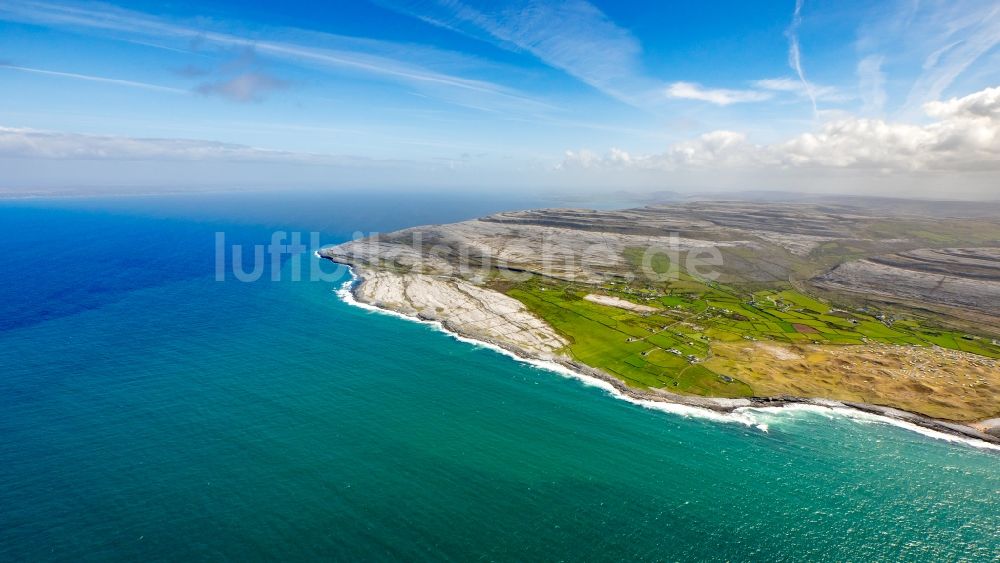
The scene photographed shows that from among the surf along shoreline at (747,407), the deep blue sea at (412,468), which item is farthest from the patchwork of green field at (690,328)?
the deep blue sea at (412,468)

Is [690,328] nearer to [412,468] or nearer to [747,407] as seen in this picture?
[747,407]

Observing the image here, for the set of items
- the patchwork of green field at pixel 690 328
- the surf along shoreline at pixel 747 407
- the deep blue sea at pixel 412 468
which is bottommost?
the deep blue sea at pixel 412 468

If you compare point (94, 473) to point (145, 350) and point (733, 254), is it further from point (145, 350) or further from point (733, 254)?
point (733, 254)

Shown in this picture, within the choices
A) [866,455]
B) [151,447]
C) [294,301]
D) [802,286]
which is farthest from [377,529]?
[802,286]

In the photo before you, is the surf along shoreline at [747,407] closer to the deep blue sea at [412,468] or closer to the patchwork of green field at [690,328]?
the deep blue sea at [412,468]

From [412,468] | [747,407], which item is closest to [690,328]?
[747,407]
